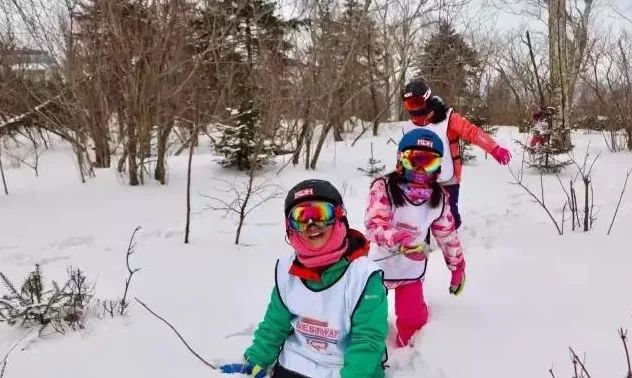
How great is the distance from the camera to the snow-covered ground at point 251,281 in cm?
275

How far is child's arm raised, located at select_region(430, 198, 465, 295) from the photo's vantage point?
3.00 metres

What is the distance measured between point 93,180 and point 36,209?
57.9 inches

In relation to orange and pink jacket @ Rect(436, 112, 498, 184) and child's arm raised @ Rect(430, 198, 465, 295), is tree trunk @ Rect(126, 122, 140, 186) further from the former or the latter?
child's arm raised @ Rect(430, 198, 465, 295)

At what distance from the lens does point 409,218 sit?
291 cm

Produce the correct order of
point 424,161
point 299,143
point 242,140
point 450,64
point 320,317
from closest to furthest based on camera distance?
point 320,317
point 424,161
point 242,140
point 299,143
point 450,64

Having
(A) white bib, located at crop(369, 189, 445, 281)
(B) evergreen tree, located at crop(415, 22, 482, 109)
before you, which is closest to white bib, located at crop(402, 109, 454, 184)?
(A) white bib, located at crop(369, 189, 445, 281)

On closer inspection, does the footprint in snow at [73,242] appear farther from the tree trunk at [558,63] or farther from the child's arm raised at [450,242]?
the tree trunk at [558,63]

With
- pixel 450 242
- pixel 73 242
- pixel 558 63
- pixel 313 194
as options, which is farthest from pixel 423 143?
pixel 558 63

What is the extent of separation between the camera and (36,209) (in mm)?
6617

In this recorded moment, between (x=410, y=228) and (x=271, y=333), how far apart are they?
1.03m

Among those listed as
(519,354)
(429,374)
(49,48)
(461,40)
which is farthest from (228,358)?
(461,40)

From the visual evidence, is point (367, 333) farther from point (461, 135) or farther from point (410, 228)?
point (461, 135)

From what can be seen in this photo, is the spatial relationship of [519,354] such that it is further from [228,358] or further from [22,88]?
[22,88]

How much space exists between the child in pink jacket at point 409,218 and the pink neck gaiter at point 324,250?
2.07 feet
